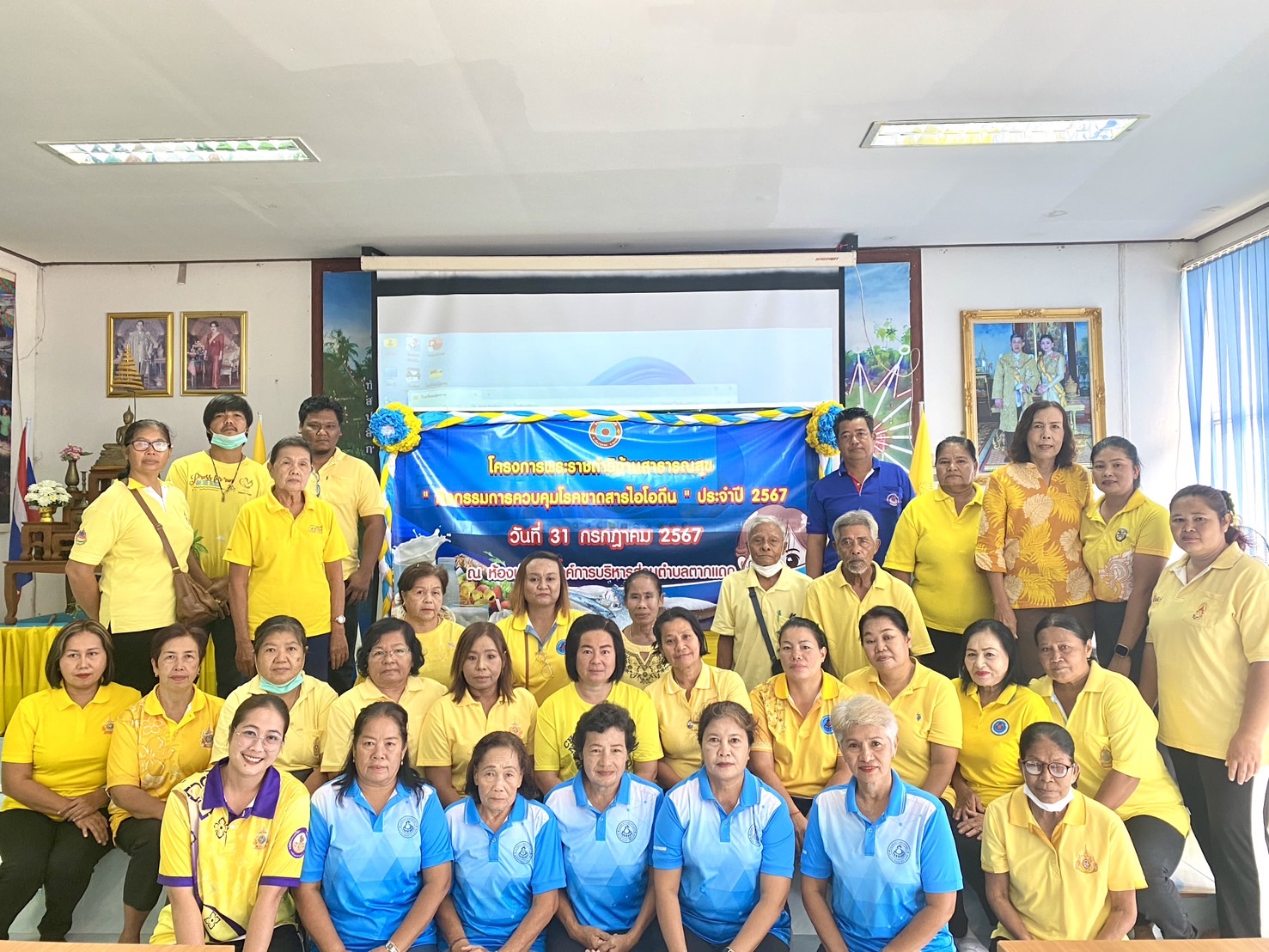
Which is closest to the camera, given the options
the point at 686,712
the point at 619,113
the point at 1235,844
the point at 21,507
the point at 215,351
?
the point at 1235,844

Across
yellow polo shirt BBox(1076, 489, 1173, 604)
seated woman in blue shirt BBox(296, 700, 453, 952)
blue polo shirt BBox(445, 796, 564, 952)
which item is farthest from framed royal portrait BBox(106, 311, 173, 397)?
yellow polo shirt BBox(1076, 489, 1173, 604)

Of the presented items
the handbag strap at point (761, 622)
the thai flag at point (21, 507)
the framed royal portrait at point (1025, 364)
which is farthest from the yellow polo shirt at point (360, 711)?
the framed royal portrait at point (1025, 364)

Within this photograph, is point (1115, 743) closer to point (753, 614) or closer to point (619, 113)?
point (753, 614)

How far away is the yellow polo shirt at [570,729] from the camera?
A: 287 centimetres

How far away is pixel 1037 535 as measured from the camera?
11.2 ft

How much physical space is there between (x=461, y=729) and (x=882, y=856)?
4.47 feet

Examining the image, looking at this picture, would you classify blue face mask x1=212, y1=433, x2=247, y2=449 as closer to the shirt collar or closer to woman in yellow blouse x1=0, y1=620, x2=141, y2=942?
woman in yellow blouse x1=0, y1=620, x2=141, y2=942

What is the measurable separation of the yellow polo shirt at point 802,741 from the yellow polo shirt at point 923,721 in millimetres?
173

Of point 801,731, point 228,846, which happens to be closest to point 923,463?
point 801,731

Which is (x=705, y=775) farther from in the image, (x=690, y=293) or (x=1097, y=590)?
(x=690, y=293)

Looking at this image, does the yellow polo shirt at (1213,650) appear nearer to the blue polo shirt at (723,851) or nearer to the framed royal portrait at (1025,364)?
the blue polo shirt at (723,851)

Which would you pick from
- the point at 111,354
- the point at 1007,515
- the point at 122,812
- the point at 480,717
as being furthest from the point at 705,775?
the point at 111,354

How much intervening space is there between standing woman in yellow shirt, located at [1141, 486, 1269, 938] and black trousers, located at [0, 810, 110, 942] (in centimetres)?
355

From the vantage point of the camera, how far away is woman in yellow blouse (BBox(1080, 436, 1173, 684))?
3271 mm
